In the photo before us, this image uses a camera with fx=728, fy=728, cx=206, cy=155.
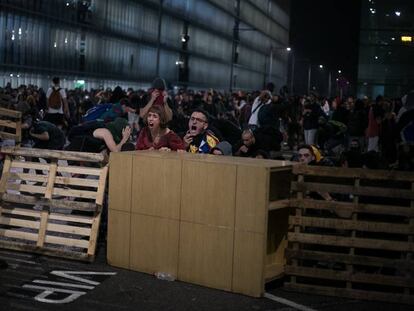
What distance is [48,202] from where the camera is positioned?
28.5 feet

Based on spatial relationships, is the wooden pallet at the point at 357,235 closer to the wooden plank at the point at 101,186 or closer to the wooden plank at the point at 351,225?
the wooden plank at the point at 351,225

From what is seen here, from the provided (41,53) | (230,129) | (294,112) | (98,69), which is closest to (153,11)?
(98,69)

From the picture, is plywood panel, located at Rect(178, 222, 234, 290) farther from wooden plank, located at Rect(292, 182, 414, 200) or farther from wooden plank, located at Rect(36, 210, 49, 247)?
wooden plank, located at Rect(36, 210, 49, 247)

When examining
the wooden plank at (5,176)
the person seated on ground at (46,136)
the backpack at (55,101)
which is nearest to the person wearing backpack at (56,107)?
the backpack at (55,101)

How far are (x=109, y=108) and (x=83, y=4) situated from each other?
39488 millimetres

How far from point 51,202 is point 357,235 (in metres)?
3.59

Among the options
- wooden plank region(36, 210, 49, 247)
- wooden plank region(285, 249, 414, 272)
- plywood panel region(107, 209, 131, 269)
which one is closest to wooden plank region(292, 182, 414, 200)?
wooden plank region(285, 249, 414, 272)

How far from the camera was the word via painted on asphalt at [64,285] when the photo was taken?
6992mm

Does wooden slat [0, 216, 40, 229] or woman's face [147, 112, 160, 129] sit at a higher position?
woman's face [147, 112, 160, 129]

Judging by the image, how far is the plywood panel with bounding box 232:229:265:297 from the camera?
7.29 m

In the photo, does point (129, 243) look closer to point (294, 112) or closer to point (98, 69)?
point (294, 112)

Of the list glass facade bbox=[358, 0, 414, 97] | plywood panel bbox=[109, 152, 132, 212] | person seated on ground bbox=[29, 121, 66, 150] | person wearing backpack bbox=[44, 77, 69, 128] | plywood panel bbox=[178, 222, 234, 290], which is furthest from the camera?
glass facade bbox=[358, 0, 414, 97]

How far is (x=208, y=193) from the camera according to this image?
7547 millimetres

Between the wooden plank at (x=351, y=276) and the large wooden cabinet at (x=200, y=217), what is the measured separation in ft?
0.74
